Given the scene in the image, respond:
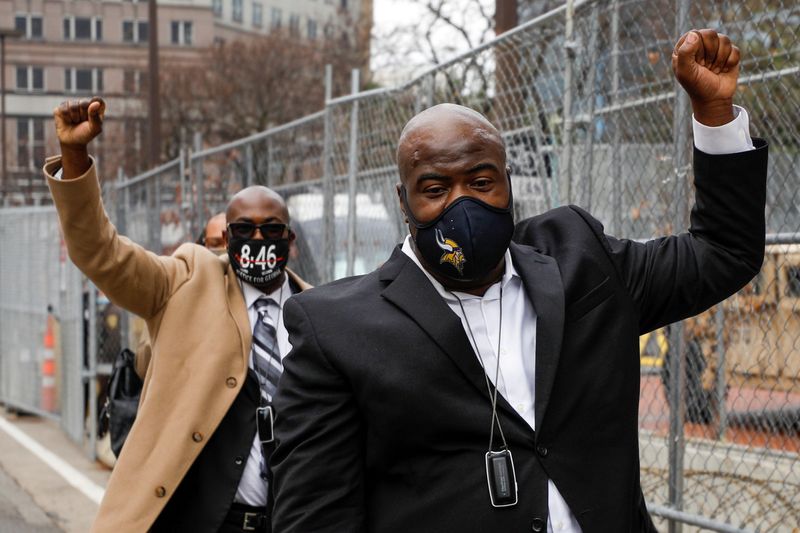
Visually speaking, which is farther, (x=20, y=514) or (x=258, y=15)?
(x=258, y=15)

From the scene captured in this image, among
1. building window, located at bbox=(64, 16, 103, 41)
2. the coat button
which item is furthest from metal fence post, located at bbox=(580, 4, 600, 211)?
building window, located at bbox=(64, 16, 103, 41)

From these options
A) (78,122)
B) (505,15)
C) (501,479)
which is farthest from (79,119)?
(505,15)

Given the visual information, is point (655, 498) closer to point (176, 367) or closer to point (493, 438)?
point (176, 367)

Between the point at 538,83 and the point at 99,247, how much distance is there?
1.91 metres

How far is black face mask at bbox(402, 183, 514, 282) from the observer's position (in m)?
2.28

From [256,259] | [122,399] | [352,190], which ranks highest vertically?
[352,190]

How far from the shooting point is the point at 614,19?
4297 millimetres

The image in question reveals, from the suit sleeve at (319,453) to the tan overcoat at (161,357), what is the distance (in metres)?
1.58

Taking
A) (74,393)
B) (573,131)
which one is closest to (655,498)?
(573,131)

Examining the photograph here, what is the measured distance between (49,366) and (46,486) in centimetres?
288

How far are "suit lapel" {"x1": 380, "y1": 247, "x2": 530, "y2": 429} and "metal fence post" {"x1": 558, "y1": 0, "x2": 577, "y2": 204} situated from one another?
1.96 m

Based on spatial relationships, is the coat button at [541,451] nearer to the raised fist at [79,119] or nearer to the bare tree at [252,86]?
the raised fist at [79,119]

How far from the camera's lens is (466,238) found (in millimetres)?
2271

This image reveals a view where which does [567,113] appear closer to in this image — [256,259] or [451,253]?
[256,259]
